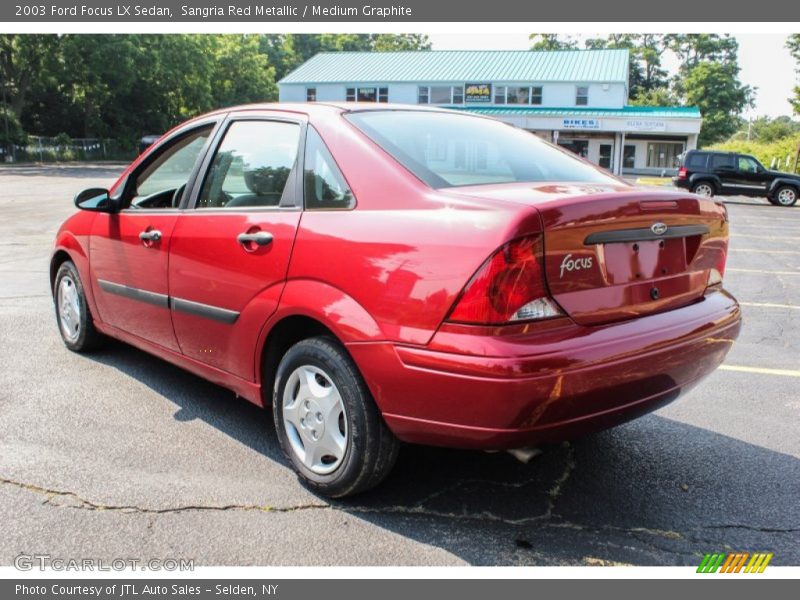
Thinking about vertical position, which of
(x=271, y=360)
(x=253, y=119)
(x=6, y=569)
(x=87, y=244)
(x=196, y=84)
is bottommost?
(x=6, y=569)

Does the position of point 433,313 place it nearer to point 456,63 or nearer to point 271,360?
point 271,360

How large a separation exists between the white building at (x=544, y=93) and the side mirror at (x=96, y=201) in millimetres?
44569

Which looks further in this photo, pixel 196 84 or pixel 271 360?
pixel 196 84

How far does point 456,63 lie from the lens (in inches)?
2119

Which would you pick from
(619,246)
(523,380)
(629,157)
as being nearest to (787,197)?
(619,246)

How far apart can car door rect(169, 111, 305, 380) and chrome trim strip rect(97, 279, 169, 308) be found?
0.14 metres

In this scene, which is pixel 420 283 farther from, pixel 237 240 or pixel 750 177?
pixel 750 177

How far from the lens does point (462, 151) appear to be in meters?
3.42

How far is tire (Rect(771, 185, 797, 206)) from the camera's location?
2384 cm

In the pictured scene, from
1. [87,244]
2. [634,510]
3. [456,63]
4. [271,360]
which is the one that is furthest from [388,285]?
[456,63]

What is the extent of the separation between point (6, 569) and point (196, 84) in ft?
187

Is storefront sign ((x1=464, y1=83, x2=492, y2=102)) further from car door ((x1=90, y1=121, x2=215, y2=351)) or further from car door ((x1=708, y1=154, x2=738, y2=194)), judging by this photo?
car door ((x1=90, y1=121, x2=215, y2=351))

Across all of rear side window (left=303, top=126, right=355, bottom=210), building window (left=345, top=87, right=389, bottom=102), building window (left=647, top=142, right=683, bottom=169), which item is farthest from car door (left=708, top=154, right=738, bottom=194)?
building window (left=345, top=87, right=389, bottom=102)

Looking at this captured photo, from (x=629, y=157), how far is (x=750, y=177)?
96.8 feet
